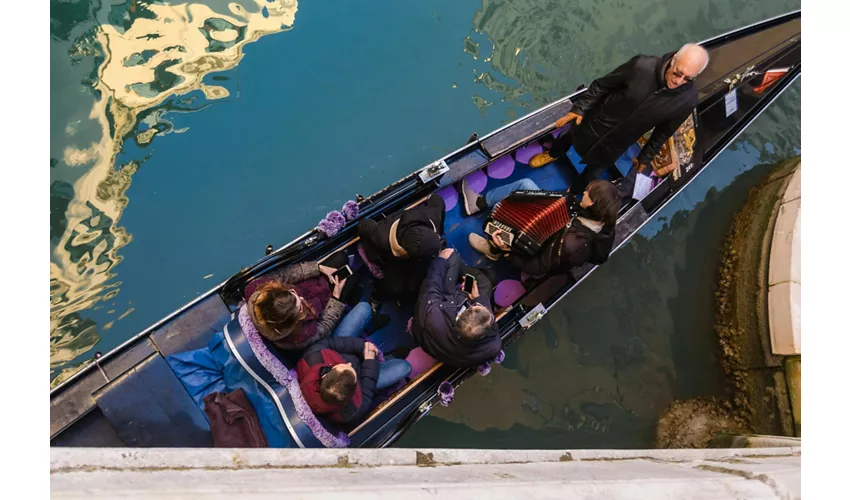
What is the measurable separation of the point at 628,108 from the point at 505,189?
803 mm

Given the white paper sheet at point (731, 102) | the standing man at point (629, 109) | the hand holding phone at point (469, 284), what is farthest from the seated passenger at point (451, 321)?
the white paper sheet at point (731, 102)

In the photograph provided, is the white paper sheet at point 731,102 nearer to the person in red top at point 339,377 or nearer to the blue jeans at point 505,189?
the blue jeans at point 505,189

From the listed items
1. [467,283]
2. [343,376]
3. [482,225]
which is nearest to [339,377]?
[343,376]

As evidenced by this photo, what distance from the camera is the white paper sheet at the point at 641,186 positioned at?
3.21 meters

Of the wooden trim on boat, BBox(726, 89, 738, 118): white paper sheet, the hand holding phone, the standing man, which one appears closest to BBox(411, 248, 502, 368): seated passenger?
the hand holding phone

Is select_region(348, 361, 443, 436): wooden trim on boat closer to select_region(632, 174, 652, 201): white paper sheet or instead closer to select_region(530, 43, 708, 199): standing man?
select_region(530, 43, 708, 199): standing man

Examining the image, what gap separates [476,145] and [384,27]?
4.57 ft

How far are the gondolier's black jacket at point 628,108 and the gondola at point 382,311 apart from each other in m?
0.24

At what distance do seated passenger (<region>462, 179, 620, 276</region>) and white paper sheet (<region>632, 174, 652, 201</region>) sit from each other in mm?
711

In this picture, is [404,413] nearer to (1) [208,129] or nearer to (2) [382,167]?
(2) [382,167]

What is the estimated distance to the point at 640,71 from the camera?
257 cm

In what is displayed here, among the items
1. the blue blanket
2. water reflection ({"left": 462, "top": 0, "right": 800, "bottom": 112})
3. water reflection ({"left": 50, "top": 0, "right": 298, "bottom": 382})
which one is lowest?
the blue blanket

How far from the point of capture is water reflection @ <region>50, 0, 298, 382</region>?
118 inches

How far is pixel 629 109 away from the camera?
269 centimetres
